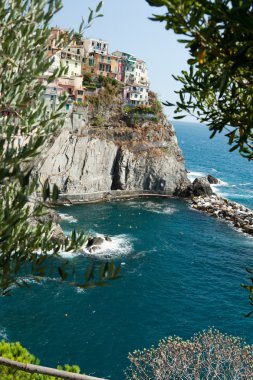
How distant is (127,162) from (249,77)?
223ft

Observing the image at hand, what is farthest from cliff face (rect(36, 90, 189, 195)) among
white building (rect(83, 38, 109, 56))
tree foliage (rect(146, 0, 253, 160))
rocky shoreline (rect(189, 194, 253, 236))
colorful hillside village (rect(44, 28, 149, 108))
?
tree foliage (rect(146, 0, 253, 160))

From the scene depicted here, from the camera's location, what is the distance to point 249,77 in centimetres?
592

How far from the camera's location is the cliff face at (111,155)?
6788cm

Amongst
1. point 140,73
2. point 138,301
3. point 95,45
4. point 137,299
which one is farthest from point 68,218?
point 140,73

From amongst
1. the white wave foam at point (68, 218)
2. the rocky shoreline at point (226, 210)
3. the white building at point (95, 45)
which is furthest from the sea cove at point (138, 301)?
the white building at point (95, 45)

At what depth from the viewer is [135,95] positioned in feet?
299

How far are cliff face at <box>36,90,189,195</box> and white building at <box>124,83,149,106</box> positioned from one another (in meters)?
7.90

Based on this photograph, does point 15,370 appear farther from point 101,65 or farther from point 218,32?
point 101,65

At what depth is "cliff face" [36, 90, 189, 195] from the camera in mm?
67875

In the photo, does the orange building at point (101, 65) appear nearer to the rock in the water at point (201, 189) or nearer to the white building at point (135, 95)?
the white building at point (135, 95)

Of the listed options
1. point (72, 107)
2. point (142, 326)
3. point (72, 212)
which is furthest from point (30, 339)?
point (72, 107)

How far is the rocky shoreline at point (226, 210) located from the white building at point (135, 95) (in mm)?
29705

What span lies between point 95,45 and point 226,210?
60681mm

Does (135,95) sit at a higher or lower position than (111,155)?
higher
